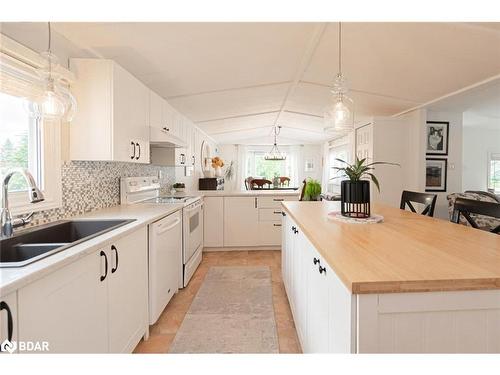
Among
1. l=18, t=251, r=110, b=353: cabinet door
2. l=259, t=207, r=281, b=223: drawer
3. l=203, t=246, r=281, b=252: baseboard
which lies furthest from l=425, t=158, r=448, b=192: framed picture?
l=18, t=251, r=110, b=353: cabinet door

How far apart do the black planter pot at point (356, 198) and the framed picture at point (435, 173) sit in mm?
3185

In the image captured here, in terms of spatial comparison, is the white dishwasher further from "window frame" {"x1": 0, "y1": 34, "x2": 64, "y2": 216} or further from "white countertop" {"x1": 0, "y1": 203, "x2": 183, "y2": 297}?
"window frame" {"x1": 0, "y1": 34, "x2": 64, "y2": 216}

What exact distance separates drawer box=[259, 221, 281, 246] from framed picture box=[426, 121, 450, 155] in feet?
8.63

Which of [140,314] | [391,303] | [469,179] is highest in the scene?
[469,179]

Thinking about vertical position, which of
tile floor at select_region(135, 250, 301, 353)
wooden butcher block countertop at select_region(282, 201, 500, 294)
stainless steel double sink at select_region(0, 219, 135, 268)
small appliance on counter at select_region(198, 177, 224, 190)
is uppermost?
small appliance on counter at select_region(198, 177, 224, 190)

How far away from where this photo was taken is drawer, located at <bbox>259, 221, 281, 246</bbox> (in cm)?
436

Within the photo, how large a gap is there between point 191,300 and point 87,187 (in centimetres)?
138

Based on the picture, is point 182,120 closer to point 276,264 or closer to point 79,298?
point 276,264

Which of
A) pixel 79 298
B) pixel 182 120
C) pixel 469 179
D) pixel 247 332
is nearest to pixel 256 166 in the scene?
pixel 182 120

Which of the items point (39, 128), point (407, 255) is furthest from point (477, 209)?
point (39, 128)

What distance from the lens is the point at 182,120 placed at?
4438 millimetres

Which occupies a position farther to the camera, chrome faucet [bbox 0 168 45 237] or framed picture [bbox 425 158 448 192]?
framed picture [bbox 425 158 448 192]

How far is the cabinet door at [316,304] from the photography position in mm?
1187
